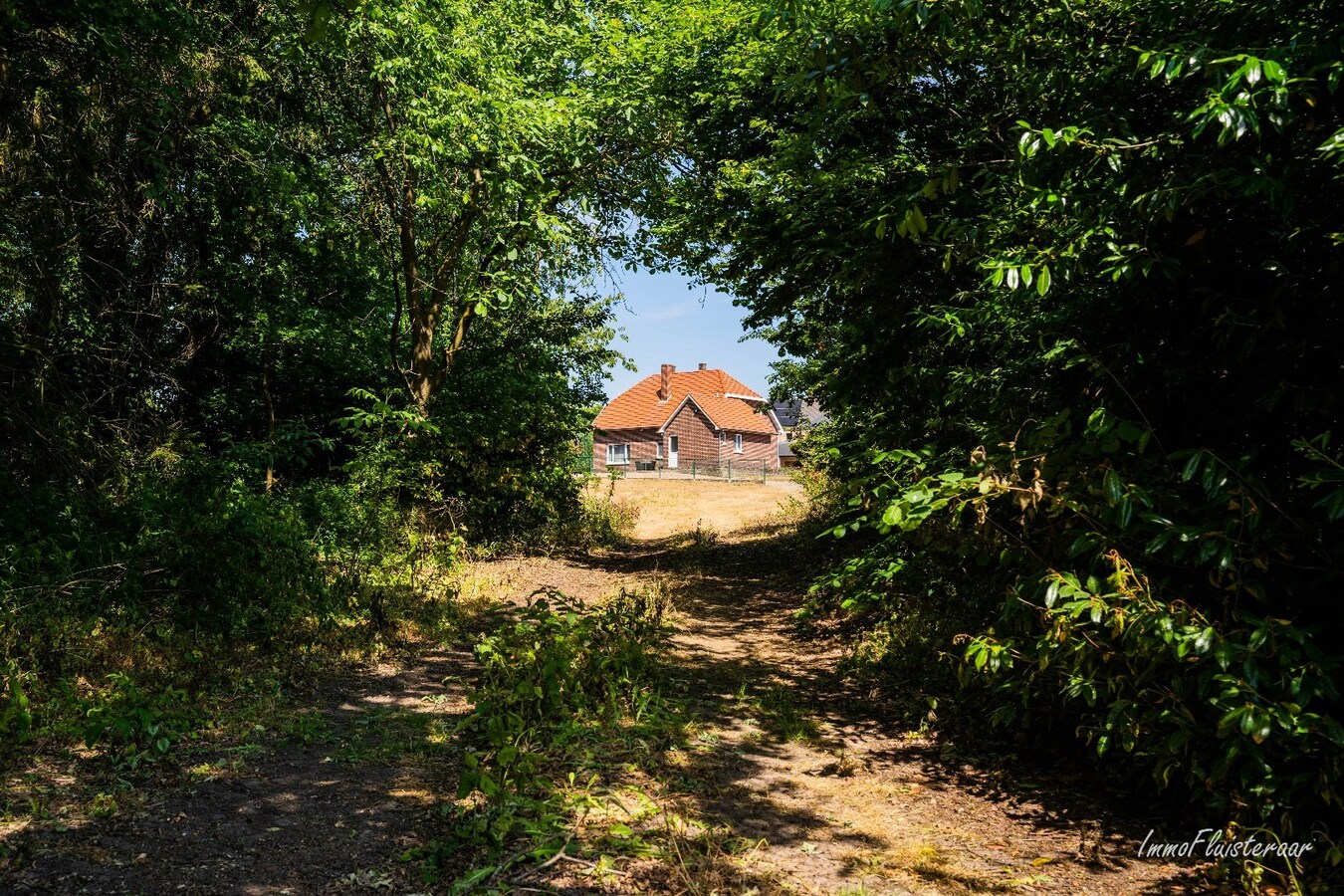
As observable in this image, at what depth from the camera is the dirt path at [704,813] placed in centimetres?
381

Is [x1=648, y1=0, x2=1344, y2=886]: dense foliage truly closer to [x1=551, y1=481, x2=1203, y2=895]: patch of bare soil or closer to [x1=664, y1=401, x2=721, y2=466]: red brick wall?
[x1=551, y1=481, x2=1203, y2=895]: patch of bare soil

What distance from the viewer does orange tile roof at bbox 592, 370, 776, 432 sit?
52781 mm

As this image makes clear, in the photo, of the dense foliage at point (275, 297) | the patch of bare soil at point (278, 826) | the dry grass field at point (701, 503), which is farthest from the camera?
the dry grass field at point (701, 503)

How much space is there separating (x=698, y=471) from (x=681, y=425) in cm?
569

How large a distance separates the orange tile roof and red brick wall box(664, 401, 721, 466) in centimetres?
56

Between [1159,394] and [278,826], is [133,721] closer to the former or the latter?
[278,826]

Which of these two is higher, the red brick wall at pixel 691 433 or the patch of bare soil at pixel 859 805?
the red brick wall at pixel 691 433

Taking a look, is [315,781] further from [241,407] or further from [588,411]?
[588,411]

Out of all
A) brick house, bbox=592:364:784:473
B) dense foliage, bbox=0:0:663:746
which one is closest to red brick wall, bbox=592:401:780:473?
brick house, bbox=592:364:784:473

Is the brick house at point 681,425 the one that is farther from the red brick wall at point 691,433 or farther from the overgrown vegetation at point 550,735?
the overgrown vegetation at point 550,735

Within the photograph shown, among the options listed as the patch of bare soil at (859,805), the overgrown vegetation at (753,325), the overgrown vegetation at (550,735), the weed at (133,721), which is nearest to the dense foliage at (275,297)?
the overgrown vegetation at (753,325)

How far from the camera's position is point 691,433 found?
52406 millimetres

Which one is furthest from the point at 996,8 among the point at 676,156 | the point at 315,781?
the point at 676,156

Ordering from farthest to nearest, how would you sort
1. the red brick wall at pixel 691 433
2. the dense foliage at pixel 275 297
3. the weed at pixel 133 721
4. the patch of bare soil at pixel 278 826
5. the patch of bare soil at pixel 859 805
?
the red brick wall at pixel 691 433, the dense foliage at pixel 275 297, the weed at pixel 133 721, the patch of bare soil at pixel 859 805, the patch of bare soil at pixel 278 826
